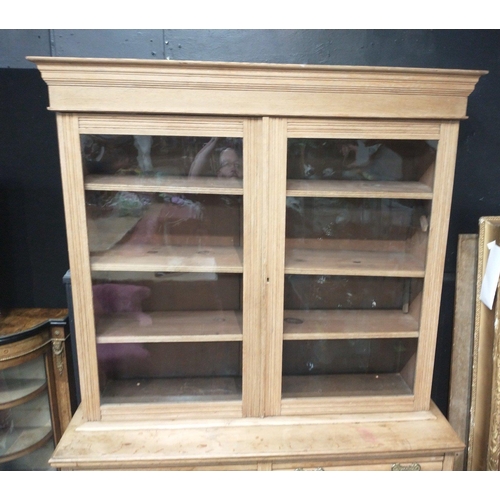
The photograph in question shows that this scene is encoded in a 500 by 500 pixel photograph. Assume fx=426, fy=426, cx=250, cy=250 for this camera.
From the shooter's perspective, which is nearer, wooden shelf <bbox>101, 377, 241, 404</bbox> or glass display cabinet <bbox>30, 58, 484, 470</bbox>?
glass display cabinet <bbox>30, 58, 484, 470</bbox>

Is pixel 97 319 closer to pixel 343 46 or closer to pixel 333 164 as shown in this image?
pixel 333 164

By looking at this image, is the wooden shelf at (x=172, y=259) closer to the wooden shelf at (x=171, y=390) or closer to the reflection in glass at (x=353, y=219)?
the reflection in glass at (x=353, y=219)

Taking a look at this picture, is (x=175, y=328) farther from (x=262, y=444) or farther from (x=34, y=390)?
(x=34, y=390)

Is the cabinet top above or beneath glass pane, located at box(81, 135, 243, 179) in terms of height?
above

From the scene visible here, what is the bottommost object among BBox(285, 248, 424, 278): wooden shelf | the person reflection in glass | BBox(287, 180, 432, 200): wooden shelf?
BBox(285, 248, 424, 278): wooden shelf

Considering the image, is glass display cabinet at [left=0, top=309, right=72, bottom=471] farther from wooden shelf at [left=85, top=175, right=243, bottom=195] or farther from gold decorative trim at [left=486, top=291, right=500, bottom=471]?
gold decorative trim at [left=486, top=291, right=500, bottom=471]

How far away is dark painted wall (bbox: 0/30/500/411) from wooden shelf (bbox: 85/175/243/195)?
22.7 inches

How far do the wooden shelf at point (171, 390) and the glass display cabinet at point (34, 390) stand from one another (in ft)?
1.26

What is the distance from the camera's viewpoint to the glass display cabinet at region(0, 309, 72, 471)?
5.57 feet

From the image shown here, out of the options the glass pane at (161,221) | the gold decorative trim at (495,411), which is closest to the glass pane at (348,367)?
the gold decorative trim at (495,411)

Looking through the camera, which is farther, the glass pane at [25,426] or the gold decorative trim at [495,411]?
the glass pane at [25,426]

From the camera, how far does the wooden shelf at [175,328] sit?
1465 millimetres

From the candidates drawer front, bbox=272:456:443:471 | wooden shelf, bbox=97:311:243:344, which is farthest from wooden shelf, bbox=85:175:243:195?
drawer front, bbox=272:456:443:471

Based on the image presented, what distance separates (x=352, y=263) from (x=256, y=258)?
357mm
